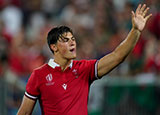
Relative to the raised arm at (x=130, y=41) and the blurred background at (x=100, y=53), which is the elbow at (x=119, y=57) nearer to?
the raised arm at (x=130, y=41)

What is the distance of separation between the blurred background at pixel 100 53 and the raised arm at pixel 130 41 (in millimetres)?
4371

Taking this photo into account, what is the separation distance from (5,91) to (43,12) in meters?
5.01

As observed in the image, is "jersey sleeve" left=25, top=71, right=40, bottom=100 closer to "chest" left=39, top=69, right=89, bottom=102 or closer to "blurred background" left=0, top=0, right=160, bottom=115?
"chest" left=39, top=69, right=89, bottom=102

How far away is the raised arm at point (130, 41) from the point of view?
5.86 metres

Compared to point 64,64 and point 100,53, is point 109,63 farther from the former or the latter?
point 100,53

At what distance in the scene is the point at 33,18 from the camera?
613 inches

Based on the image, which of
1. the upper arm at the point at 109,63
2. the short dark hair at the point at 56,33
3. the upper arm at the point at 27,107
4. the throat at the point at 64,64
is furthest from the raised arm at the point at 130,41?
the upper arm at the point at 27,107

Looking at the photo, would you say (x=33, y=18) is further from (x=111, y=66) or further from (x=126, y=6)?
(x=111, y=66)

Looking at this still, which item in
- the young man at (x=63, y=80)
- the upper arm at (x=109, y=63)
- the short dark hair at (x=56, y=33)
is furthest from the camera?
the short dark hair at (x=56, y=33)

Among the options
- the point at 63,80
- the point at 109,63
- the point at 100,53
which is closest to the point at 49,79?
the point at 63,80

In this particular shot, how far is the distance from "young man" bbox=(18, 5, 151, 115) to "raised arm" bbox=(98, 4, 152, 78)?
0.04 feet

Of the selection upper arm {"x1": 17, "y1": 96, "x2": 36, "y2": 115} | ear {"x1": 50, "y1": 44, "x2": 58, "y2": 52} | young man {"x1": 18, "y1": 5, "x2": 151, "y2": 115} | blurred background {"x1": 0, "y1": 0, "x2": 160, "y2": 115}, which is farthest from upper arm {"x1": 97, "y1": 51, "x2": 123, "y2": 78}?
blurred background {"x1": 0, "y1": 0, "x2": 160, "y2": 115}

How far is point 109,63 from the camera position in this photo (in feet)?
19.7

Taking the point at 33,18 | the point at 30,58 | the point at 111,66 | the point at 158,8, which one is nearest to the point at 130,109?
the point at 158,8
